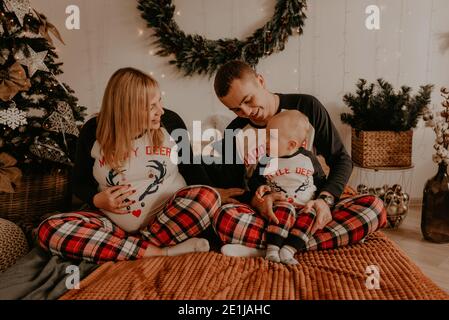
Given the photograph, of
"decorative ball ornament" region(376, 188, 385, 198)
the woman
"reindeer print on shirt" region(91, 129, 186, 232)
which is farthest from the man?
"decorative ball ornament" region(376, 188, 385, 198)

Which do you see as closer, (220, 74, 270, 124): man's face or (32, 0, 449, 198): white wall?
(220, 74, 270, 124): man's face

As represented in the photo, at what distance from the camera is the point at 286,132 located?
1523mm

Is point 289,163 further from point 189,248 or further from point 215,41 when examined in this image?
point 215,41

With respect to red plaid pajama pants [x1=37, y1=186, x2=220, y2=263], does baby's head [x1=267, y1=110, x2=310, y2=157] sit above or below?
above

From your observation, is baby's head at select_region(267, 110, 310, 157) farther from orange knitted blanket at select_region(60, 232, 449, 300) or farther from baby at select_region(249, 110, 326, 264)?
orange knitted blanket at select_region(60, 232, 449, 300)

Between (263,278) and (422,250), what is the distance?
105 centimetres

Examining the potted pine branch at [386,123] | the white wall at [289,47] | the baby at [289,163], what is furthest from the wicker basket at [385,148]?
the baby at [289,163]

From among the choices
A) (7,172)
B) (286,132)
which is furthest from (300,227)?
(7,172)

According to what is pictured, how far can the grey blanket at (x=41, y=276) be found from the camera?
121cm

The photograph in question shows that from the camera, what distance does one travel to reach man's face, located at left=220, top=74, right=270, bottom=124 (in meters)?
1.58

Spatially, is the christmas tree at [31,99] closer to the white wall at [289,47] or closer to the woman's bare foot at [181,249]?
the white wall at [289,47]

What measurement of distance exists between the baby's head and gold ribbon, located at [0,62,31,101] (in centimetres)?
109

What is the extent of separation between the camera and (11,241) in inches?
63.0
